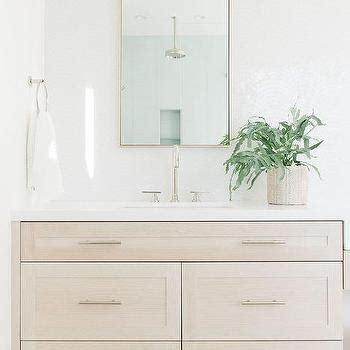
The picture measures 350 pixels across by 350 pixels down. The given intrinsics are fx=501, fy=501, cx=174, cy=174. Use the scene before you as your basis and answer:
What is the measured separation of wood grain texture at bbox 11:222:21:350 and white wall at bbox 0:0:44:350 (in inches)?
1.1

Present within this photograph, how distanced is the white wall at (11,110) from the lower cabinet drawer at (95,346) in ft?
0.35

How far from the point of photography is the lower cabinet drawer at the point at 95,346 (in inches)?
75.8

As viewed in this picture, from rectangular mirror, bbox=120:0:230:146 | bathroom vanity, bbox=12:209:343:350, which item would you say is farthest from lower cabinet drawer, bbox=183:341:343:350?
rectangular mirror, bbox=120:0:230:146

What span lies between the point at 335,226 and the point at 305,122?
0.54 metres

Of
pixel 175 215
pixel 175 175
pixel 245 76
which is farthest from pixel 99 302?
pixel 245 76

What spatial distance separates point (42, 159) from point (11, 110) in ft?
0.97

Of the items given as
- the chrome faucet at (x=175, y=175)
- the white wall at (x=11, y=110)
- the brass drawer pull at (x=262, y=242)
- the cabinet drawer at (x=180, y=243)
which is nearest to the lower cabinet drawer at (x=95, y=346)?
the white wall at (x=11, y=110)

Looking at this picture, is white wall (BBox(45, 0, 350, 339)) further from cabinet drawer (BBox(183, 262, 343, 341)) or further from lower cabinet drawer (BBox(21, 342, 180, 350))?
lower cabinet drawer (BBox(21, 342, 180, 350))

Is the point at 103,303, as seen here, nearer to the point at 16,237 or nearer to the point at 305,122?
the point at 16,237

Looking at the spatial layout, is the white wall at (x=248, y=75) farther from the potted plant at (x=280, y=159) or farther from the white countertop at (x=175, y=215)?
the white countertop at (x=175, y=215)

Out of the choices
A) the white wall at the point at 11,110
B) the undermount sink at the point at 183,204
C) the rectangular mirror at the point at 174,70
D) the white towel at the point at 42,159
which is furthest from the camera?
the rectangular mirror at the point at 174,70

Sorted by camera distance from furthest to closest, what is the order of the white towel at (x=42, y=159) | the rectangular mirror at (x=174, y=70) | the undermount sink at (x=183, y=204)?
the rectangular mirror at (x=174, y=70)
the undermount sink at (x=183, y=204)
the white towel at (x=42, y=159)

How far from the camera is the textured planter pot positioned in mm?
2207

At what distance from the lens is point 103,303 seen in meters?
1.92
